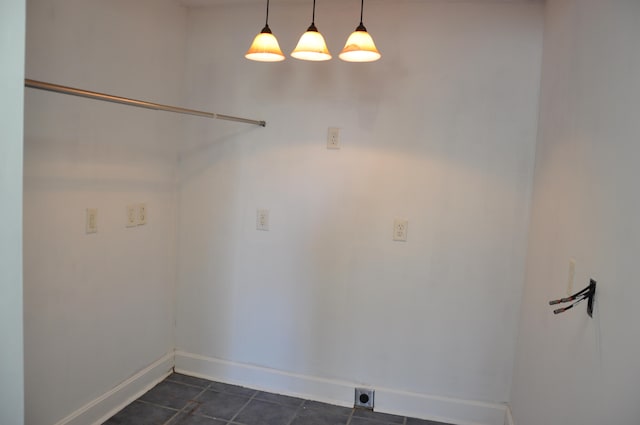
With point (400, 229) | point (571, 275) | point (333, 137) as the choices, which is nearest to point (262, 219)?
point (333, 137)

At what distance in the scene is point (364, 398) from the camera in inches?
100.0

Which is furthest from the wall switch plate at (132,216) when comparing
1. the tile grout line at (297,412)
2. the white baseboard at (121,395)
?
the tile grout line at (297,412)

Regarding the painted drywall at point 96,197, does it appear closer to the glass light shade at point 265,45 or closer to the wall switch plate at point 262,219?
the wall switch plate at point 262,219

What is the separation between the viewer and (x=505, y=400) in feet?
7.82

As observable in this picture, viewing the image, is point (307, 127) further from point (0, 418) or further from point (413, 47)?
point (0, 418)

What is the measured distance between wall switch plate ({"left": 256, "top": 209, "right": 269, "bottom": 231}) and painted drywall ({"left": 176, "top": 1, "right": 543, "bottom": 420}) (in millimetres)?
40

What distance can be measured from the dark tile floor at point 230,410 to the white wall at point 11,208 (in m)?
1.14

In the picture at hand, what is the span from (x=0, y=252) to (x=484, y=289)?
212cm

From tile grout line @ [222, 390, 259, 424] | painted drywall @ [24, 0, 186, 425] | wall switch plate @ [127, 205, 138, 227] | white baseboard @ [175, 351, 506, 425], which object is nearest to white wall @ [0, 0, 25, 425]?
painted drywall @ [24, 0, 186, 425]

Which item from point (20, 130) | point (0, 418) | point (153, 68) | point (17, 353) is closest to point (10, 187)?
point (20, 130)

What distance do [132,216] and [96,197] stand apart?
0.92 ft

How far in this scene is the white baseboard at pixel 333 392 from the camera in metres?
2.41

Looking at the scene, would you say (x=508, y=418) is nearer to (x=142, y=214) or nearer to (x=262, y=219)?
(x=262, y=219)

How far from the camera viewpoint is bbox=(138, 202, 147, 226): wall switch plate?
8.14 ft
